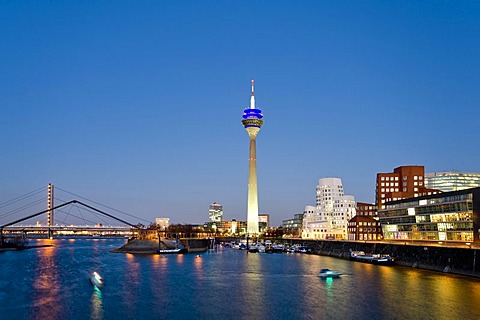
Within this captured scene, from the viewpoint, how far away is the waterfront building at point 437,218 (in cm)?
8919

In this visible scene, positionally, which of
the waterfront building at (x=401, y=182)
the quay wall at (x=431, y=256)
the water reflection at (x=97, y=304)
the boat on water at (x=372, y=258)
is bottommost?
the boat on water at (x=372, y=258)

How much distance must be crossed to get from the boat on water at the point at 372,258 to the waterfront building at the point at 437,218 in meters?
14.6

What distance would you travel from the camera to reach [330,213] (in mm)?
190375

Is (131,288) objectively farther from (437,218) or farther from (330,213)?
(330,213)

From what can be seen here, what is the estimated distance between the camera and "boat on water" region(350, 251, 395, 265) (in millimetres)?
83481

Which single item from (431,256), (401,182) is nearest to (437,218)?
(431,256)

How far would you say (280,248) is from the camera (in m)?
142

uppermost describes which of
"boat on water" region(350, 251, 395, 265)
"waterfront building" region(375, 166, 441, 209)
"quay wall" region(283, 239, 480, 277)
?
"waterfront building" region(375, 166, 441, 209)

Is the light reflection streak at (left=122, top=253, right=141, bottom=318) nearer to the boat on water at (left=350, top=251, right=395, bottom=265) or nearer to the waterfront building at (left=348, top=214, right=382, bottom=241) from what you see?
the boat on water at (left=350, top=251, right=395, bottom=265)

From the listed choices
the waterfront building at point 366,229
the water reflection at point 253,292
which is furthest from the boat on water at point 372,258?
the waterfront building at point 366,229

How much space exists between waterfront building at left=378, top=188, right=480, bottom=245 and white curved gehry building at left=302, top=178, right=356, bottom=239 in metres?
54.3

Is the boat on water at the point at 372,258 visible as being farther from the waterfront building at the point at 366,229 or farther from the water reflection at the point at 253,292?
the waterfront building at the point at 366,229

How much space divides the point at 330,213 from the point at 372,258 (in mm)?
102298

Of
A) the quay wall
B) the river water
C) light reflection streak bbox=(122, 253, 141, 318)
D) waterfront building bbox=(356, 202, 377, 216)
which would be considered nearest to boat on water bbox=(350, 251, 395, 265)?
the quay wall
